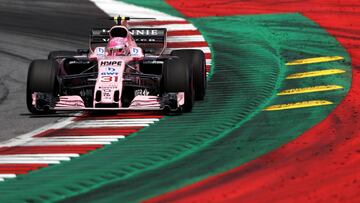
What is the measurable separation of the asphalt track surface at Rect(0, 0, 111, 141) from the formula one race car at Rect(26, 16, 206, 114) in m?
0.55

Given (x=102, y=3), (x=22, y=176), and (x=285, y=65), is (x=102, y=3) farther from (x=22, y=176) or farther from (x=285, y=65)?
(x=22, y=176)

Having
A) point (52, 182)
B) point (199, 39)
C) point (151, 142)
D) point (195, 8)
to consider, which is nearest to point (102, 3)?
point (195, 8)

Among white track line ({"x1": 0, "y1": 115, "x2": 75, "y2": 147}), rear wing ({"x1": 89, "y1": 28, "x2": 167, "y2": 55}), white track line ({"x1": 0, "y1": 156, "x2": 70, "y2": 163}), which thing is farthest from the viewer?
rear wing ({"x1": 89, "y1": 28, "x2": 167, "y2": 55})

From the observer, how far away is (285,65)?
2630 cm

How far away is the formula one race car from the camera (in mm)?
20859

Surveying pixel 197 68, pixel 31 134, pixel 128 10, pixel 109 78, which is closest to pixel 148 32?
pixel 197 68

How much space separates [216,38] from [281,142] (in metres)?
12.3

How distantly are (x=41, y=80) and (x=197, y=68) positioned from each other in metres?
3.10

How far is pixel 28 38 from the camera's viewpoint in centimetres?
3125

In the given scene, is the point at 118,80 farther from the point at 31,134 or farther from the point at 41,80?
the point at 31,134

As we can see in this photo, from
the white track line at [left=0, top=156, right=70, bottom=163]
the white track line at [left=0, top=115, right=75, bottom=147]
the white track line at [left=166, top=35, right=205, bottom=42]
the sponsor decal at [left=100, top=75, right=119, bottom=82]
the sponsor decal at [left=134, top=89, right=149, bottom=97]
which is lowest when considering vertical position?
the white track line at [left=0, top=115, right=75, bottom=147]

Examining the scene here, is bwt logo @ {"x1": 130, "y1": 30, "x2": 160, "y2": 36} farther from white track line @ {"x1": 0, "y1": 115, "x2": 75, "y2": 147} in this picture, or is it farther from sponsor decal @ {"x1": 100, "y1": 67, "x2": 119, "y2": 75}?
white track line @ {"x1": 0, "y1": 115, "x2": 75, "y2": 147}

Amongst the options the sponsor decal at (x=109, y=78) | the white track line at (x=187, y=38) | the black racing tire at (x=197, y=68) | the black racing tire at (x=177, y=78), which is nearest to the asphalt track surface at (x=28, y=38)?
the sponsor decal at (x=109, y=78)

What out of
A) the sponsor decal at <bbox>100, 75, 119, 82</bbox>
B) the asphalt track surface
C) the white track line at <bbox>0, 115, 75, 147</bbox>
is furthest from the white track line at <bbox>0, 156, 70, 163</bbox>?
the sponsor decal at <bbox>100, 75, 119, 82</bbox>
